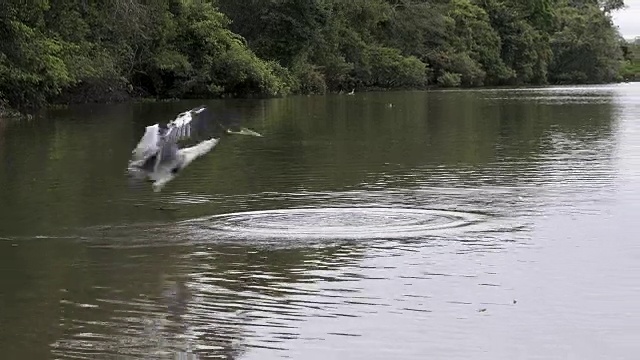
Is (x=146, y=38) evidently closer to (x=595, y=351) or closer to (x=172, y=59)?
(x=172, y=59)

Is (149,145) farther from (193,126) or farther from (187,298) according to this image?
(187,298)

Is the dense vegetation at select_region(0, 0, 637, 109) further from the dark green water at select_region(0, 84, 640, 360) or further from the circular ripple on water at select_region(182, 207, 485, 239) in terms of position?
the circular ripple on water at select_region(182, 207, 485, 239)

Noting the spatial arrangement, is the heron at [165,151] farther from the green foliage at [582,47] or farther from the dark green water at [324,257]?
the green foliage at [582,47]

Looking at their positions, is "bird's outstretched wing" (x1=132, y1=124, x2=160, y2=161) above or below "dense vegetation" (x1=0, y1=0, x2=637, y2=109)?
below

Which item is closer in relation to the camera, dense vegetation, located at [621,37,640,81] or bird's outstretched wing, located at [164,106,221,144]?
bird's outstretched wing, located at [164,106,221,144]

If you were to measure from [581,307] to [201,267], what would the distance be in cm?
326

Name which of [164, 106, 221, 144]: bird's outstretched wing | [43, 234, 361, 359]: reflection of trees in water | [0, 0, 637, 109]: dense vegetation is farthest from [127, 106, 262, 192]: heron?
[0, 0, 637, 109]: dense vegetation

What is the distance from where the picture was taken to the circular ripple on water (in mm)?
10688

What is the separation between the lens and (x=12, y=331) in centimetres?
707

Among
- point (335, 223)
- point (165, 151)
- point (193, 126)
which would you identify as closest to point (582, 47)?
point (335, 223)

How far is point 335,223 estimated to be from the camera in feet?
37.1

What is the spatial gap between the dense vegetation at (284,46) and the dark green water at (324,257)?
12.7m

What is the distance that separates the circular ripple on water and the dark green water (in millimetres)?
35

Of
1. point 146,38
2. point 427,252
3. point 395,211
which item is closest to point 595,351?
point 427,252
